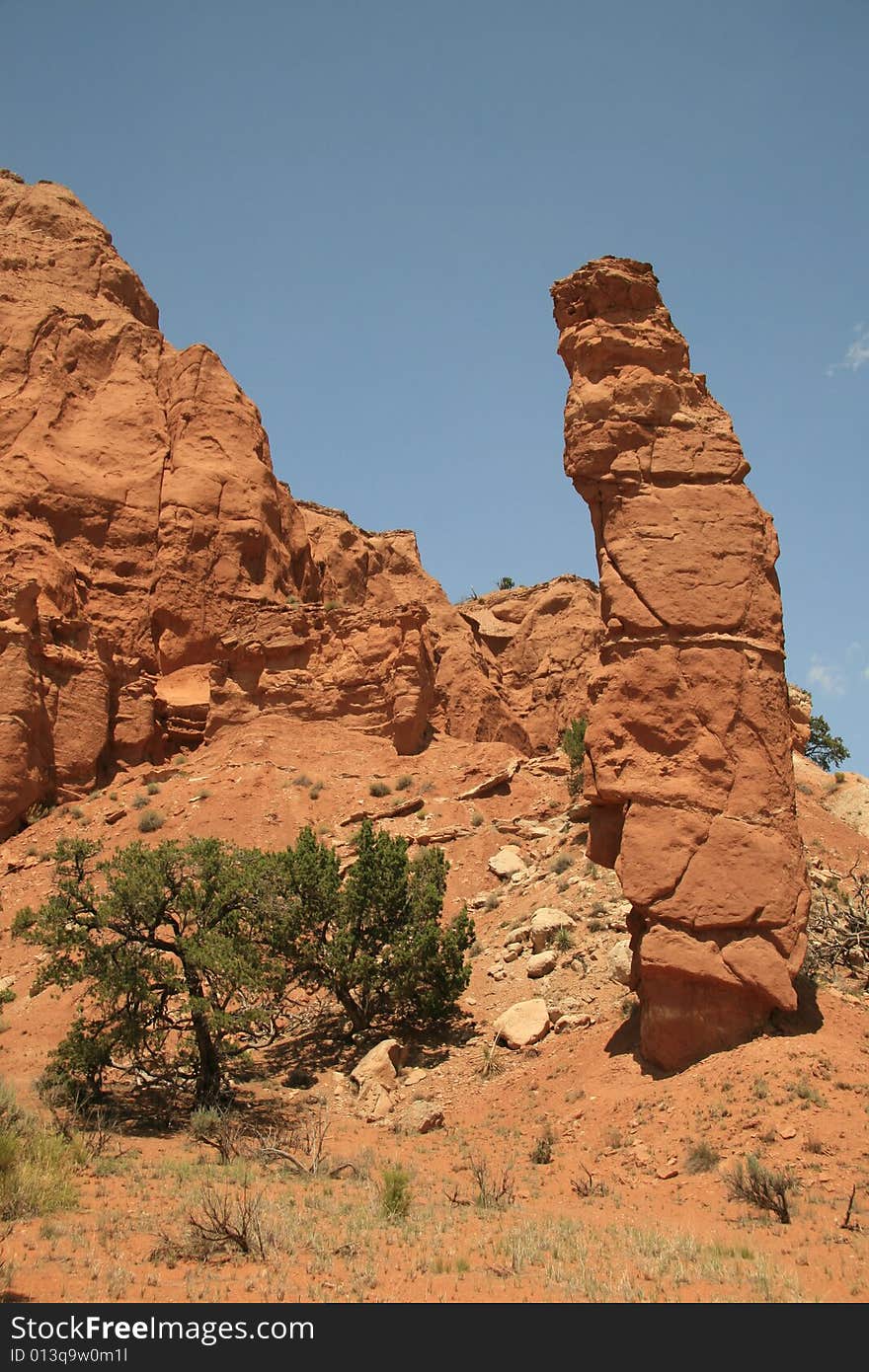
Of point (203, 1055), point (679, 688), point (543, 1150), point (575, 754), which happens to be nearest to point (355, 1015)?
point (203, 1055)

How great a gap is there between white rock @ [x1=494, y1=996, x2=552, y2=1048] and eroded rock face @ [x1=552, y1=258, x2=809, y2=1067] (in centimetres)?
280

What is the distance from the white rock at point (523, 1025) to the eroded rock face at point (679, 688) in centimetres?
280

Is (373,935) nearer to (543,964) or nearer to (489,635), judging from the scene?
(543,964)

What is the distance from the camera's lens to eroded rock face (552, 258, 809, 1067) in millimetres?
13266

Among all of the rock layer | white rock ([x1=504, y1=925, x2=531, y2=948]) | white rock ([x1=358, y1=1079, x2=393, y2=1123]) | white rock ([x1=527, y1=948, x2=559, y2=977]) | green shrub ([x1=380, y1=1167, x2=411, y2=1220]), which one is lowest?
white rock ([x1=358, y1=1079, x2=393, y2=1123])

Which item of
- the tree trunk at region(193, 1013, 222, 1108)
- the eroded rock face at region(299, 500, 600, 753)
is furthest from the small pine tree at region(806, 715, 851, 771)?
the tree trunk at region(193, 1013, 222, 1108)

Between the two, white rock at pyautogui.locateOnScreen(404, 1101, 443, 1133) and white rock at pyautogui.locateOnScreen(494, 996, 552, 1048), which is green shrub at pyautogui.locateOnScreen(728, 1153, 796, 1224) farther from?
white rock at pyautogui.locateOnScreen(494, 996, 552, 1048)

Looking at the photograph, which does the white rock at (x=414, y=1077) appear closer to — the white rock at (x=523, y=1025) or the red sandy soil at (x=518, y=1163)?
the red sandy soil at (x=518, y=1163)

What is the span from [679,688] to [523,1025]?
6.74m

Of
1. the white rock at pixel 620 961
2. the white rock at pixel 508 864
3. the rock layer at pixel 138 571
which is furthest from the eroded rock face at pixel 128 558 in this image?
the white rock at pixel 620 961

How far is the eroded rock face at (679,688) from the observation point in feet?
43.5

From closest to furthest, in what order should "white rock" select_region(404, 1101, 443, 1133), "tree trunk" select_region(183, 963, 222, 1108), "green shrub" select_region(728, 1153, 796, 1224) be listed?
1. "green shrub" select_region(728, 1153, 796, 1224)
2. "white rock" select_region(404, 1101, 443, 1133)
3. "tree trunk" select_region(183, 963, 222, 1108)

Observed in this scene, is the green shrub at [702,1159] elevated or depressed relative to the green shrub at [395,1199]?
elevated
